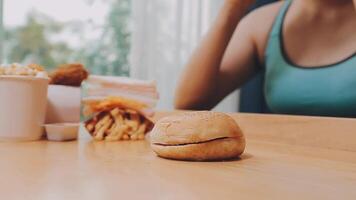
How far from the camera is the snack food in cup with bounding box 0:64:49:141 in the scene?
50 centimetres

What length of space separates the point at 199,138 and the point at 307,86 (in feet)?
2.41

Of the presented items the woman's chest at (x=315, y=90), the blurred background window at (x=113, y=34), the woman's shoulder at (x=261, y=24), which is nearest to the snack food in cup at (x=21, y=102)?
the woman's chest at (x=315, y=90)

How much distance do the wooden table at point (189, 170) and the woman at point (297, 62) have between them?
506 mm

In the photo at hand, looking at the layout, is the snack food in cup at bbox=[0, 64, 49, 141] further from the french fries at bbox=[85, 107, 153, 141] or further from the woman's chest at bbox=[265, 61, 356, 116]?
the woman's chest at bbox=[265, 61, 356, 116]

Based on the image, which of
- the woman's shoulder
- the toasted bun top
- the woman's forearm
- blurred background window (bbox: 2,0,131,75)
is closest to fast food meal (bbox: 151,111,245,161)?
the toasted bun top

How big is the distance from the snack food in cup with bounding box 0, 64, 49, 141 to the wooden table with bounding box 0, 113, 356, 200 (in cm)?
3


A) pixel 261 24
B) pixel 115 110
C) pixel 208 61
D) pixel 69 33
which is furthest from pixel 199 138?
pixel 69 33

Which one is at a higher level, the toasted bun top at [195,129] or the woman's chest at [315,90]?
the toasted bun top at [195,129]

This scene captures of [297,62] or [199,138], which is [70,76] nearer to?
[199,138]

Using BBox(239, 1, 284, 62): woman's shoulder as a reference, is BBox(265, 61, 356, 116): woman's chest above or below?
below

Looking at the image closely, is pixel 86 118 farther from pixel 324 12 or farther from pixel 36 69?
pixel 324 12

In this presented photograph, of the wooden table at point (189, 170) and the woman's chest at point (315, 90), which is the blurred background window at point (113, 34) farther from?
the wooden table at point (189, 170)

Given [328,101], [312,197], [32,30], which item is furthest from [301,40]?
[32,30]

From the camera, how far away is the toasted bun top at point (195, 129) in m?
0.39
